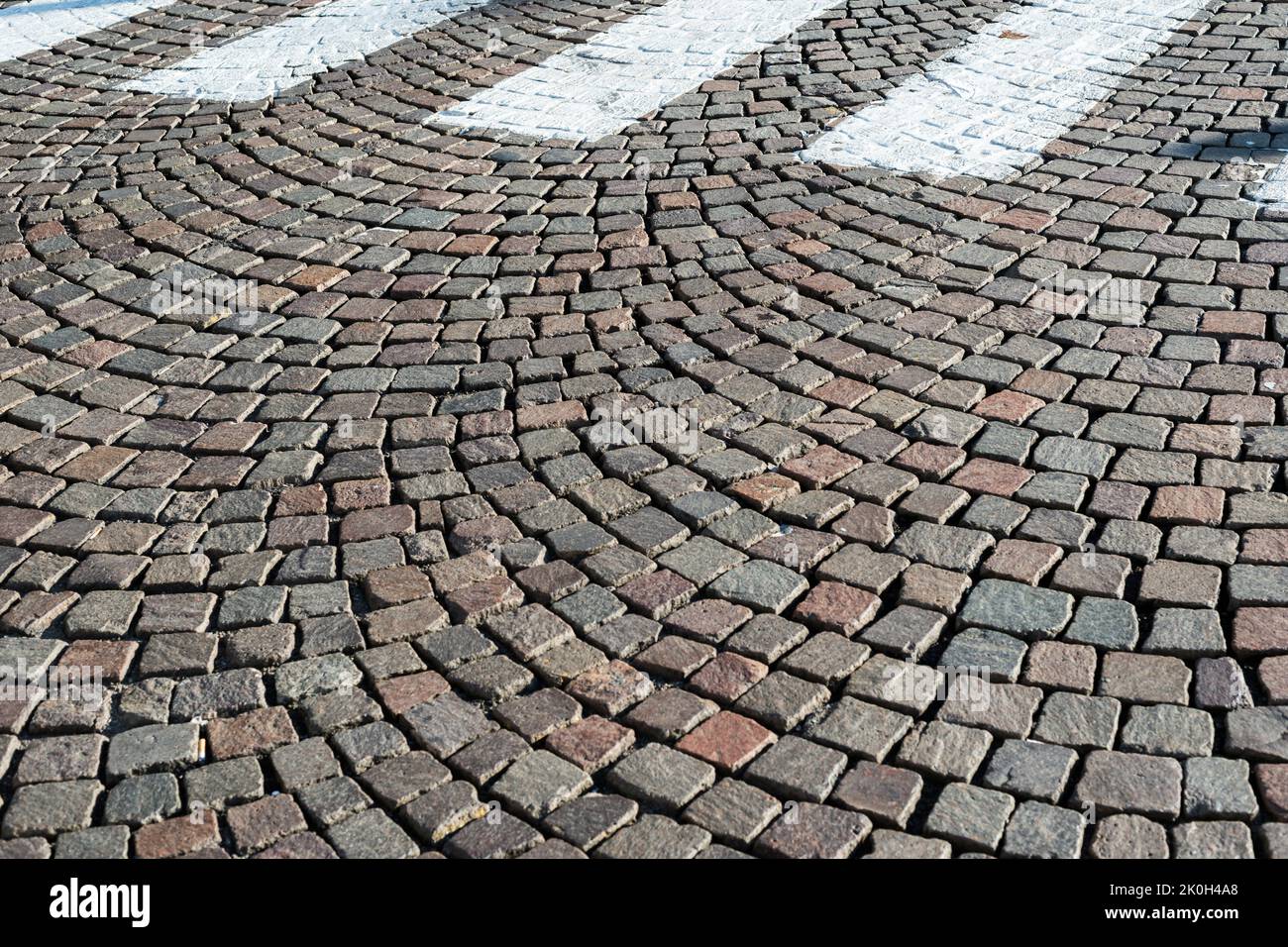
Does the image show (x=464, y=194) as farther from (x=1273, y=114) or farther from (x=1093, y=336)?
(x=1273, y=114)

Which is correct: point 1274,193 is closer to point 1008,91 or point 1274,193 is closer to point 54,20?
point 1008,91

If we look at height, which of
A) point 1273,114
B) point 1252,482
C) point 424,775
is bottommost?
point 424,775

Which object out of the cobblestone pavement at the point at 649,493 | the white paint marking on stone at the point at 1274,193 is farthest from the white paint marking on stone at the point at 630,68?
the white paint marking on stone at the point at 1274,193

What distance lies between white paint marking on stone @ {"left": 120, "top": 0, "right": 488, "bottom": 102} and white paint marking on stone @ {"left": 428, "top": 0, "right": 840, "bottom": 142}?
116 centimetres

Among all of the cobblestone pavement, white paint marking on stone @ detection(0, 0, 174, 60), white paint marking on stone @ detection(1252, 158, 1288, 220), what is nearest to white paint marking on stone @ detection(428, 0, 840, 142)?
the cobblestone pavement

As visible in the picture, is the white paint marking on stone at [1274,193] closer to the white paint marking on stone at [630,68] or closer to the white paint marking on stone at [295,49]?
the white paint marking on stone at [630,68]

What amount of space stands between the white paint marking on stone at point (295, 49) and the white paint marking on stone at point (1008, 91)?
3.13m

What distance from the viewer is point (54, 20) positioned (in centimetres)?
878

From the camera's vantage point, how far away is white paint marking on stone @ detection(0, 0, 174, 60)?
8344mm

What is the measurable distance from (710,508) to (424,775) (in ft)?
4.04

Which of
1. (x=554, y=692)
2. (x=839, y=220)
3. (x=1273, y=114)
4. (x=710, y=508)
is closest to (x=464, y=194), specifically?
(x=839, y=220)

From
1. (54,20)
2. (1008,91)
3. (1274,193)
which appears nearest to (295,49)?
(54,20)

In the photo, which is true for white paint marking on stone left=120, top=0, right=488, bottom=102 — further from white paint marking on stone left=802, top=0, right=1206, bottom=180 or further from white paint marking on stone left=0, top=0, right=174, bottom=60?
white paint marking on stone left=802, top=0, right=1206, bottom=180

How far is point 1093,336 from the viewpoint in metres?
4.59
